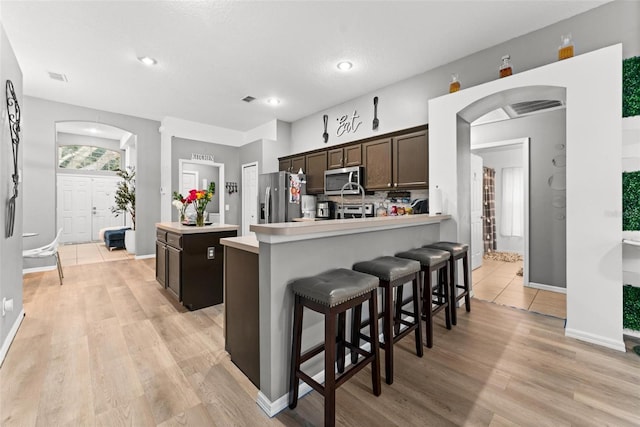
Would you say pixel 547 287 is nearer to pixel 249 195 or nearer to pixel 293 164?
pixel 293 164

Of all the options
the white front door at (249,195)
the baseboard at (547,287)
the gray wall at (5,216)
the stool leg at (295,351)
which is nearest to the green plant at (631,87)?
the baseboard at (547,287)

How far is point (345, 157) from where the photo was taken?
4.66 meters

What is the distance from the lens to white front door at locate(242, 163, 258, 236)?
6215mm

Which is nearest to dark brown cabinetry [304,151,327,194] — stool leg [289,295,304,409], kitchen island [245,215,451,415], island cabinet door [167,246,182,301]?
island cabinet door [167,246,182,301]

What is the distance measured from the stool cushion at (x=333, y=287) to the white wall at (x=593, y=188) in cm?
208

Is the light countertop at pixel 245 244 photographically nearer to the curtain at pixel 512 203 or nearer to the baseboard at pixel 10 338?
the baseboard at pixel 10 338

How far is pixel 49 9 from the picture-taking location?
256cm

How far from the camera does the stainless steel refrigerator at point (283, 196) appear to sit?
16.9 feet

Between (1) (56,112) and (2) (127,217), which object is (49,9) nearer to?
(1) (56,112)

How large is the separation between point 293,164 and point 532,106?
4081 millimetres

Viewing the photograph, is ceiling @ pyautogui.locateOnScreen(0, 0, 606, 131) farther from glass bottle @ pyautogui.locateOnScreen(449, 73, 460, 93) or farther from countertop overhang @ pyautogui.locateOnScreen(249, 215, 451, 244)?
countertop overhang @ pyautogui.locateOnScreen(249, 215, 451, 244)

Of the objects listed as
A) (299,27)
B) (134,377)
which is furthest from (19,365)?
(299,27)

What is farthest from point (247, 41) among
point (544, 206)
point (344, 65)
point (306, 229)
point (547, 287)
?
point (547, 287)

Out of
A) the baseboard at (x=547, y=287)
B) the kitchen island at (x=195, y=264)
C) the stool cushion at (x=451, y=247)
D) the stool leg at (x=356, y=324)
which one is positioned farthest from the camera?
the baseboard at (x=547, y=287)
